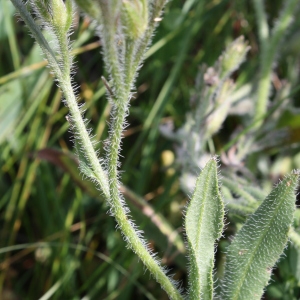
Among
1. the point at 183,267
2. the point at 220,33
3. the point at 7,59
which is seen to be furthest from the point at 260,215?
the point at 7,59

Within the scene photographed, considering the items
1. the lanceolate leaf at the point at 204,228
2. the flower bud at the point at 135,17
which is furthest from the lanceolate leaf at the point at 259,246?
the flower bud at the point at 135,17

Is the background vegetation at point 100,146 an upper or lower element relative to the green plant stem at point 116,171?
lower

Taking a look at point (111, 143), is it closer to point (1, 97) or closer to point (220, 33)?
point (1, 97)

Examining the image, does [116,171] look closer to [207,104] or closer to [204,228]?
[204,228]

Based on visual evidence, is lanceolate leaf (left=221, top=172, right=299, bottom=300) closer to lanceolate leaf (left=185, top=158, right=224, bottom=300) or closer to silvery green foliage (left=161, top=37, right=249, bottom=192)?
lanceolate leaf (left=185, top=158, right=224, bottom=300)

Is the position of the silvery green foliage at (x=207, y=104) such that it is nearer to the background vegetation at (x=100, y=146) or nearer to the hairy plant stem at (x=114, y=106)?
the background vegetation at (x=100, y=146)

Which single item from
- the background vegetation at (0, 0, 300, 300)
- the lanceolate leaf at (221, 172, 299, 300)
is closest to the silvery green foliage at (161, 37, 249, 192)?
the background vegetation at (0, 0, 300, 300)

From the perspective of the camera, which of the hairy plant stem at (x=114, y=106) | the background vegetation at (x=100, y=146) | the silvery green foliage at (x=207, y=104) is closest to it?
the hairy plant stem at (x=114, y=106)
